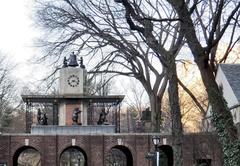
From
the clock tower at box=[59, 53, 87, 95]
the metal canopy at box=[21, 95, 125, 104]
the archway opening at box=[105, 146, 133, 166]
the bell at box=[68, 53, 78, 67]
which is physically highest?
the bell at box=[68, 53, 78, 67]

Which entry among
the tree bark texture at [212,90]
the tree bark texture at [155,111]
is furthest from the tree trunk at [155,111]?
the tree bark texture at [212,90]

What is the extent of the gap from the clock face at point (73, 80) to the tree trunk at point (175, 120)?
1811 centimetres

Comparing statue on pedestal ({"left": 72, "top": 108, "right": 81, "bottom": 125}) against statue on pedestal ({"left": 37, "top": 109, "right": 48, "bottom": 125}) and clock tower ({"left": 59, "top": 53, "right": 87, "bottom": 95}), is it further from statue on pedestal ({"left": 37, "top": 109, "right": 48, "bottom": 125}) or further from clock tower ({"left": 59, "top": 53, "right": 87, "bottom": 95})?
statue on pedestal ({"left": 37, "top": 109, "right": 48, "bottom": 125})

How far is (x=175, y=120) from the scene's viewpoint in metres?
22.8

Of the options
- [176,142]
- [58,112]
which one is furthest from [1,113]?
[176,142]

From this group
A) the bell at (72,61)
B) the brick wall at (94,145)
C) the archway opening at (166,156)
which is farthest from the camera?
the archway opening at (166,156)

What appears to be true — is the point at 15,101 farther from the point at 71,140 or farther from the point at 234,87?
the point at 234,87

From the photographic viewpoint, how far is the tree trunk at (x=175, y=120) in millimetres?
22328

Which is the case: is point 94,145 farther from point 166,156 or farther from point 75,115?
point 166,156

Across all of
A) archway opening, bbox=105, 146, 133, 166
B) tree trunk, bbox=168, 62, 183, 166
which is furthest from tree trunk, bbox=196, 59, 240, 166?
archway opening, bbox=105, 146, 133, 166

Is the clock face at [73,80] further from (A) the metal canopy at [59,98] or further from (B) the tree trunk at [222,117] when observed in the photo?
(B) the tree trunk at [222,117]

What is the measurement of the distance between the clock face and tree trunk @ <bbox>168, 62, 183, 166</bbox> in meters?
18.1

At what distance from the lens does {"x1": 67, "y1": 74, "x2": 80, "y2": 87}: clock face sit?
4131cm

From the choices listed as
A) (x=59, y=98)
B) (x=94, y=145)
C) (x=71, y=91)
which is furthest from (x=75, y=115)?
(x=94, y=145)
